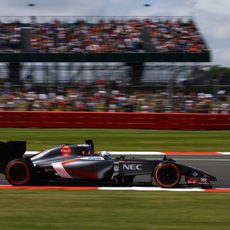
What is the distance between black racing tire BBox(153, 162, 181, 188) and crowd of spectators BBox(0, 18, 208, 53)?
59.9 feet

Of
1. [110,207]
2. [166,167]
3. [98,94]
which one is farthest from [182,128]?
[110,207]

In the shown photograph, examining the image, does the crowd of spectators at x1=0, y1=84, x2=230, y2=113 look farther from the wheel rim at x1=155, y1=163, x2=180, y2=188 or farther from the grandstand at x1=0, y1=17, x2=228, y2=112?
the wheel rim at x1=155, y1=163, x2=180, y2=188

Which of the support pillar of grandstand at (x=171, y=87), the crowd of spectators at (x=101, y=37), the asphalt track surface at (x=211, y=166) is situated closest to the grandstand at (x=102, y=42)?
the crowd of spectators at (x=101, y=37)

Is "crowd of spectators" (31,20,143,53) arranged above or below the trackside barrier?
above

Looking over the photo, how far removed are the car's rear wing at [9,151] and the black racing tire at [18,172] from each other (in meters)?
0.21

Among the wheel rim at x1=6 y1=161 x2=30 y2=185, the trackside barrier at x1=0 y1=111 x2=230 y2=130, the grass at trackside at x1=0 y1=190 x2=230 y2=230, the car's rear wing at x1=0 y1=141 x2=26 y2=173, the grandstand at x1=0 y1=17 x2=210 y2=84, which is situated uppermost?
the grandstand at x1=0 y1=17 x2=210 y2=84

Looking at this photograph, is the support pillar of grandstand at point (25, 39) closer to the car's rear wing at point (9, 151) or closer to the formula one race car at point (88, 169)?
the car's rear wing at point (9, 151)

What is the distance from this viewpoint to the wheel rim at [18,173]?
8352 millimetres

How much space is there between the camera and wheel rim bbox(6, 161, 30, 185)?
329 inches

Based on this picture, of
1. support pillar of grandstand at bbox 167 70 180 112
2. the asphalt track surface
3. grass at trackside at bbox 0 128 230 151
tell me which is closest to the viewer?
the asphalt track surface

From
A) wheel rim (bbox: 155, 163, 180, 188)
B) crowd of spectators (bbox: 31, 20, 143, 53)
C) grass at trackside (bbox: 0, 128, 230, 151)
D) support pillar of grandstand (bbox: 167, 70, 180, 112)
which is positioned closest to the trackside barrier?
grass at trackside (bbox: 0, 128, 230, 151)

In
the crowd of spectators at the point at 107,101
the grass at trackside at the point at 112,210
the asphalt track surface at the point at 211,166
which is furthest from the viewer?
the crowd of spectators at the point at 107,101

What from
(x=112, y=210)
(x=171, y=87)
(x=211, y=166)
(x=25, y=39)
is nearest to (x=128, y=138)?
(x=171, y=87)

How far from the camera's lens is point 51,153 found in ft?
27.8
